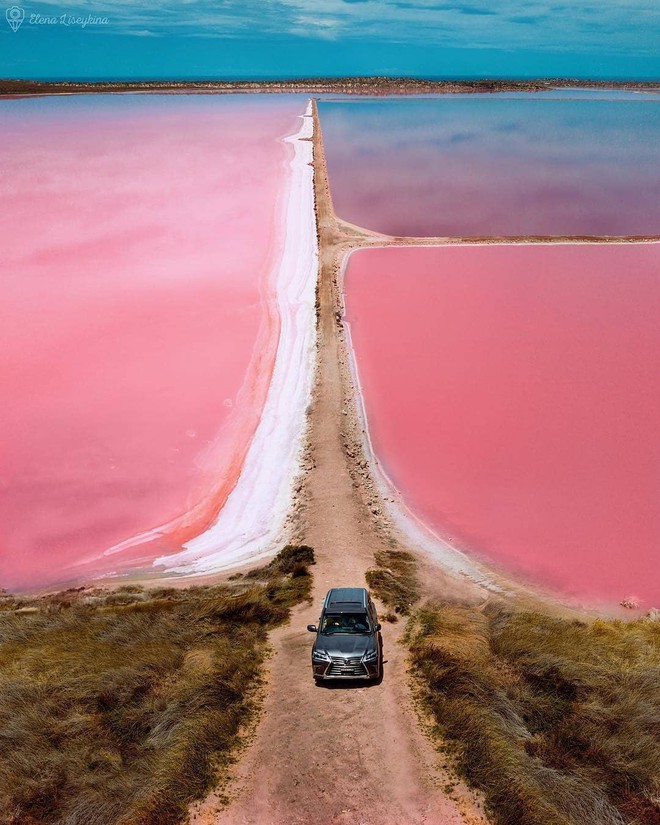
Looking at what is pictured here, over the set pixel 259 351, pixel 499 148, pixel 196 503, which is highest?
pixel 499 148

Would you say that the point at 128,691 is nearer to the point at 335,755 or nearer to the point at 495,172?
the point at 335,755

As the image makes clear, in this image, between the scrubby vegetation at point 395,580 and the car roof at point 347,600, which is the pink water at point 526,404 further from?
the car roof at point 347,600

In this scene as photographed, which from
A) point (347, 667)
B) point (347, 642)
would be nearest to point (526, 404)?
point (347, 642)

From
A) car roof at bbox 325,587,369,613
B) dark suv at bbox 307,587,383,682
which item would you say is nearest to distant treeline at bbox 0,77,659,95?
car roof at bbox 325,587,369,613

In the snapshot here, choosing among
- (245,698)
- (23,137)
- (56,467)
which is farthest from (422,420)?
(23,137)

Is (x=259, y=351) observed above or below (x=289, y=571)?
above

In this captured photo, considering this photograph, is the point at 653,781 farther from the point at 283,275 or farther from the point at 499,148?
the point at 499,148
